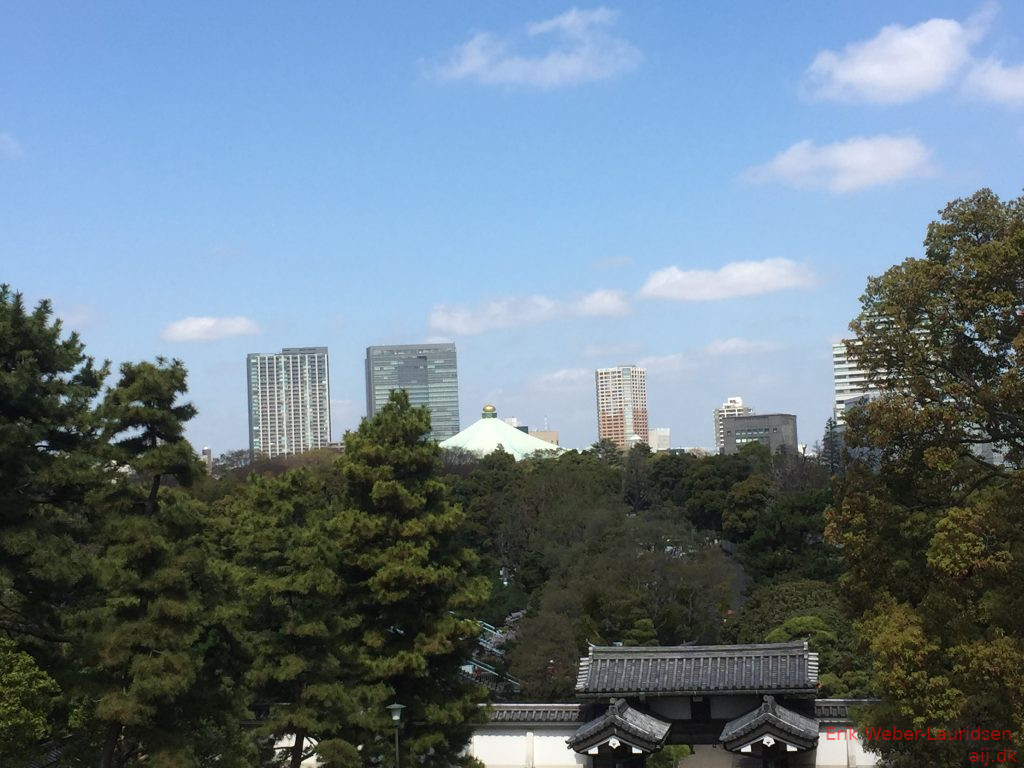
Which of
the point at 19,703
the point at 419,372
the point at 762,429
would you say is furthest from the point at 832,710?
the point at 419,372

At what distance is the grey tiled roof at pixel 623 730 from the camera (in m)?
14.4

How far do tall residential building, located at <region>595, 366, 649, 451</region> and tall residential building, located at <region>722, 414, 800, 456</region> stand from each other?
6250 centimetres

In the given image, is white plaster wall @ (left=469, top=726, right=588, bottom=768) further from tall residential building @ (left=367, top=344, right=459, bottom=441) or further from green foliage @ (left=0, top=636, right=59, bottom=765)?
tall residential building @ (left=367, top=344, right=459, bottom=441)

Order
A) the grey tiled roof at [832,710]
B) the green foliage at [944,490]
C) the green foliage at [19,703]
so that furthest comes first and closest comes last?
the grey tiled roof at [832,710], the green foliage at [19,703], the green foliage at [944,490]

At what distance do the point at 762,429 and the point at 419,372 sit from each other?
58814 millimetres

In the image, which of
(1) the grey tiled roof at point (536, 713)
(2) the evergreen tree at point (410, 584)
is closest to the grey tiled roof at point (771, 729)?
(1) the grey tiled roof at point (536, 713)

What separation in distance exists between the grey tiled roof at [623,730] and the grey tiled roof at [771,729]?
88 centimetres

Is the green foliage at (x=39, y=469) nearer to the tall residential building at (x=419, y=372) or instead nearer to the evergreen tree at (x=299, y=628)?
the evergreen tree at (x=299, y=628)

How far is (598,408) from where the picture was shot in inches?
7338

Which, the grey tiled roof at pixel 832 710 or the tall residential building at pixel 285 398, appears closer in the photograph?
the grey tiled roof at pixel 832 710

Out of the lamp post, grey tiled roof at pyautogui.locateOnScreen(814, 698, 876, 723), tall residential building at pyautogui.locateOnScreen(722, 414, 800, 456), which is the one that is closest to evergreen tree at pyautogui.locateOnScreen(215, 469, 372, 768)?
the lamp post

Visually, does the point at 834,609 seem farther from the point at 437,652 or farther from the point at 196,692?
the point at 196,692

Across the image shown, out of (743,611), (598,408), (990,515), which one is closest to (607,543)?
(743,611)

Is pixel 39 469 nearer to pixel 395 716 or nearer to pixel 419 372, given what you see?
pixel 395 716
